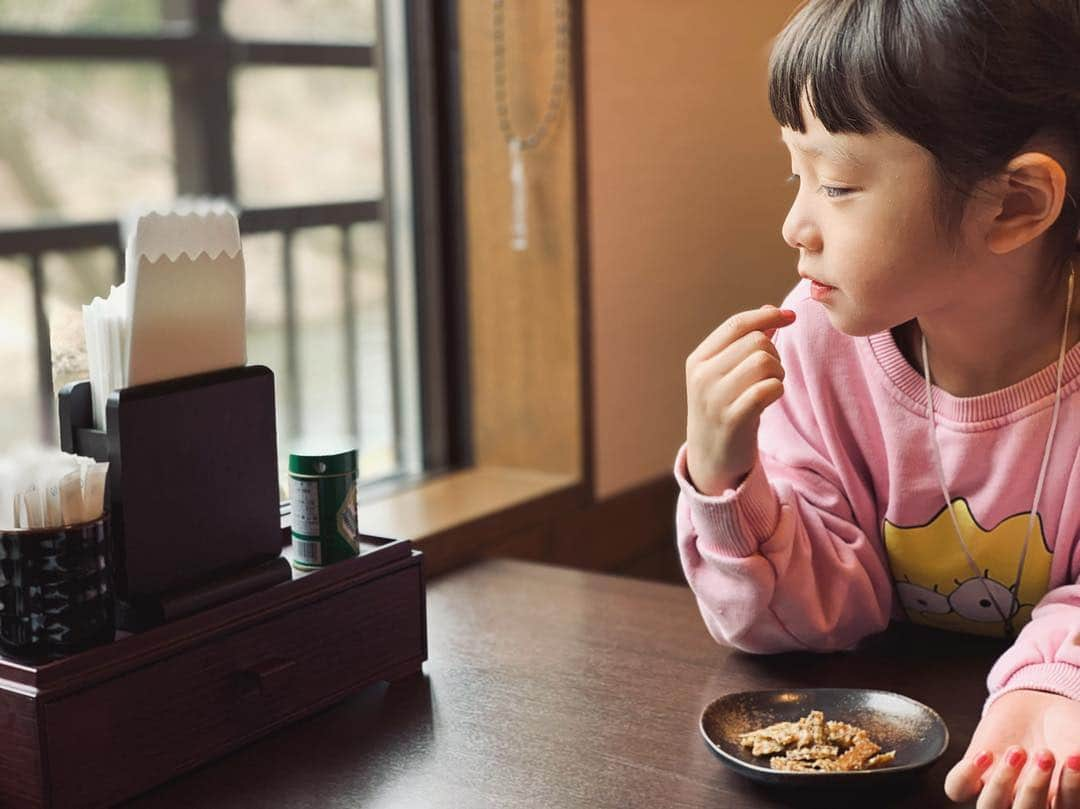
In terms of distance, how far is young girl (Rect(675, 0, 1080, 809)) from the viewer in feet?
3.21

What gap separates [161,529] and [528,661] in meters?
0.38

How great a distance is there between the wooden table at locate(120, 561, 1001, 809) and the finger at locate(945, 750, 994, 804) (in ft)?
0.11

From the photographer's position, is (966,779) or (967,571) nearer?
(966,779)

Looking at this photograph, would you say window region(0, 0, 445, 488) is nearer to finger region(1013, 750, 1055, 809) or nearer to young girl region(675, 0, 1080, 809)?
young girl region(675, 0, 1080, 809)

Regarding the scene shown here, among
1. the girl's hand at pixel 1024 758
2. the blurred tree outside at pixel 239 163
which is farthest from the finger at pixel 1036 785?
the blurred tree outside at pixel 239 163

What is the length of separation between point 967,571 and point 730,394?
1.03ft

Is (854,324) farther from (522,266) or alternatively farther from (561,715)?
(522,266)

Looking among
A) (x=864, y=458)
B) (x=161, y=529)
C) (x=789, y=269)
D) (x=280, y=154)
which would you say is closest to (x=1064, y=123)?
(x=864, y=458)

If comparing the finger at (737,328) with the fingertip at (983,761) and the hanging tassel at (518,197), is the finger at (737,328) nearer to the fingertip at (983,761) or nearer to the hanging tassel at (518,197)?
the fingertip at (983,761)

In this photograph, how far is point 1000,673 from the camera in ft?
3.42

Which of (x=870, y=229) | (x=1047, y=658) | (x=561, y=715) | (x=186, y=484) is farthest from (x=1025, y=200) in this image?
(x=186, y=484)

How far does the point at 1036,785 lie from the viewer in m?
0.87

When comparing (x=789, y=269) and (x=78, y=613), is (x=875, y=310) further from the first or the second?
(x=789, y=269)

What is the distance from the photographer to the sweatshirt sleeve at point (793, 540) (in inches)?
44.3
